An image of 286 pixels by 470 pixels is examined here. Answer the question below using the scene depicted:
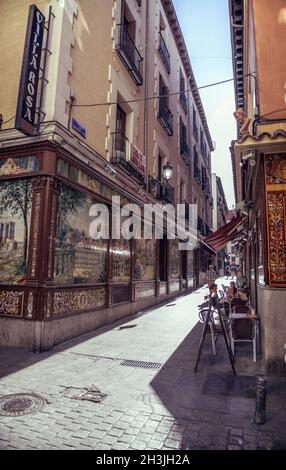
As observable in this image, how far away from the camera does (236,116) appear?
6.35 metres

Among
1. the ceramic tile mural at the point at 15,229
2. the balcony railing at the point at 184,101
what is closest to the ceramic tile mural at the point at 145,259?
the ceramic tile mural at the point at 15,229

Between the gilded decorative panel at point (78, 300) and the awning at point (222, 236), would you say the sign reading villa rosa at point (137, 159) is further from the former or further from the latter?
the gilded decorative panel at point (78, 300)

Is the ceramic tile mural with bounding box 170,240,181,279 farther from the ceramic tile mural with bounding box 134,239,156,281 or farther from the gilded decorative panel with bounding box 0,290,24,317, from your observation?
the gilded decorative panel with bounding box 0,290,24,317

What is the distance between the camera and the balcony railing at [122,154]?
386 inches

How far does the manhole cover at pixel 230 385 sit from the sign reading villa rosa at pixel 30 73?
6006mm

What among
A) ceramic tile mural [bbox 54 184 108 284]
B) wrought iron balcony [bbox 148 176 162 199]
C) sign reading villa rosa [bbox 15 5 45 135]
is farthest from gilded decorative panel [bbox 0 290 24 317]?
wrought iron balcony [bbox 148 176 162 199]

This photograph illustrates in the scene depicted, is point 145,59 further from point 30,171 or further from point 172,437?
point 172,437

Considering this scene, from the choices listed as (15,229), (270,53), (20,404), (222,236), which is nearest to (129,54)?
(270,53)

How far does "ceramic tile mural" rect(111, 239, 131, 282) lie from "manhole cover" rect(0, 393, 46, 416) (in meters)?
5.83

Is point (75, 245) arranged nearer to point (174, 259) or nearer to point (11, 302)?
point (11, 302)

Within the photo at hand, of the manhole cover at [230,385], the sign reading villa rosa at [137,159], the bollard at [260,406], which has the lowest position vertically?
the manhole cover at [230,385]

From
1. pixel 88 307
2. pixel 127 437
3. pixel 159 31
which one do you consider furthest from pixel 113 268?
pixel 159 31

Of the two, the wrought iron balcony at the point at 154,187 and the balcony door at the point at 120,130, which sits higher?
the balcony door at the point at 120,130

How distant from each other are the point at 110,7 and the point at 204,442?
12.0m
